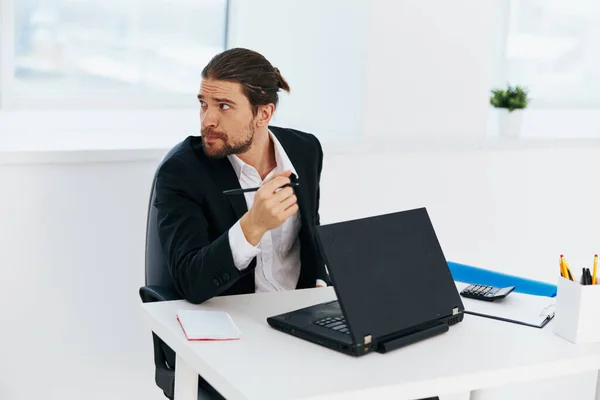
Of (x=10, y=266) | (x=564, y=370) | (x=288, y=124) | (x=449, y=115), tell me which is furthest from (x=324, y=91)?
(x=564, y=370)

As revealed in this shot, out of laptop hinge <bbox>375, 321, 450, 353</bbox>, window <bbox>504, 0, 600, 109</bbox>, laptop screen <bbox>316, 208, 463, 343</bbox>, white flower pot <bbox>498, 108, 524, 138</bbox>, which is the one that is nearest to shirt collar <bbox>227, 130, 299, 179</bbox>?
laptop screen <bbox>316, 208, 463, 343</bbox>

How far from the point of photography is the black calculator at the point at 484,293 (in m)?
2.13

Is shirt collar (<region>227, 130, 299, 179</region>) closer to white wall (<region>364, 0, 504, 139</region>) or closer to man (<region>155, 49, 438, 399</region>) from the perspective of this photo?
man (<region>155, 49, 438, 399</region>)

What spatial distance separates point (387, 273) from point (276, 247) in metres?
0.61

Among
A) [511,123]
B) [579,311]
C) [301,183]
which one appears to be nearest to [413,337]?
[579,311]

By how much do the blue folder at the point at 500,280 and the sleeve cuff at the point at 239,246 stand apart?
2.59ft

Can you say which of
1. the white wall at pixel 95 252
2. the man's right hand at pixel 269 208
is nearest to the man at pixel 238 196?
the man's right hand at pixel 269 208

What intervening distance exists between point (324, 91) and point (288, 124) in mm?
177

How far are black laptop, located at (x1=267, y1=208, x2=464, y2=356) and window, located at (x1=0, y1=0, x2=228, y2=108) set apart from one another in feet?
5.04

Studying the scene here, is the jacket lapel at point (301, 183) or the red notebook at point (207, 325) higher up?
the jacket lapel at point (301, 183)

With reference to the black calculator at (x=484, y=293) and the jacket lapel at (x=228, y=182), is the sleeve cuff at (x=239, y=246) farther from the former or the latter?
the black calculator at (x=484, y=293)

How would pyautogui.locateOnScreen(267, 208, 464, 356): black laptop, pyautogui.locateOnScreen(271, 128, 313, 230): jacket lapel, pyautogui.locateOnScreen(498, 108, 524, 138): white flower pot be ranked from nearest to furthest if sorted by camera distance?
1. pyautogui.locateOnScreen(267, 208, 464, 356): black laptop
2. pyautogui.locateOnScreen(271, 128, 313, 230): jacket lapel
3. pyautogui.locateOnScreen(498, 108, 524, 138): white flower pot

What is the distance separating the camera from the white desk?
1569 mm

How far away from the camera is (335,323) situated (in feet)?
6.01
